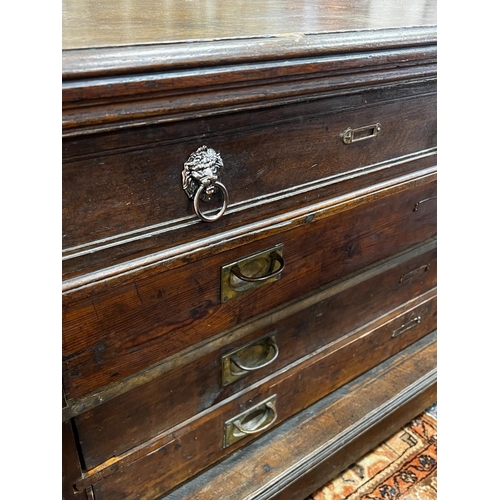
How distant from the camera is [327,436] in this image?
100 centimetres

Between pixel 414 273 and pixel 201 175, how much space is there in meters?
0.64

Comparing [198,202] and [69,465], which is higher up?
[198,202]

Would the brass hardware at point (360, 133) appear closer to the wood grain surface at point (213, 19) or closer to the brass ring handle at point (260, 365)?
the wood grain surface at point (213, 19)

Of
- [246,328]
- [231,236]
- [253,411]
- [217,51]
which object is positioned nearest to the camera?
Answer: [217,51]

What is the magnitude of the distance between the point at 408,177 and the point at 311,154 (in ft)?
0.83

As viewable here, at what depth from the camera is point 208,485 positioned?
883 millimetres

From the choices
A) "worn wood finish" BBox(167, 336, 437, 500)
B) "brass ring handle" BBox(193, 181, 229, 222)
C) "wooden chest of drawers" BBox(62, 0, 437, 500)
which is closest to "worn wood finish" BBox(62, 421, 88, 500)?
"wooden chest of drawers" BBox(62, 0, 437, 500)

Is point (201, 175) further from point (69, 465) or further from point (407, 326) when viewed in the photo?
point (407, 326)

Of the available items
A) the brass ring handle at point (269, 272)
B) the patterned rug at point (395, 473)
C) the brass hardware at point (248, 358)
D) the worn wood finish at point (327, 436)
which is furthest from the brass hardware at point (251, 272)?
the patterned rug at point (395, 473)

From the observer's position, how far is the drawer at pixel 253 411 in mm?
775

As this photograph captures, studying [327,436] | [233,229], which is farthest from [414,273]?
[233,229]

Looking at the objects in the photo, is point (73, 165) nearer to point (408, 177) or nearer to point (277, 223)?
point (277, 223)

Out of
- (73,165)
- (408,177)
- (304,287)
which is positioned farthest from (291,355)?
(73,165)

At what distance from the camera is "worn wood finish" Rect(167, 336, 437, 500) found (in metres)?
0.90
